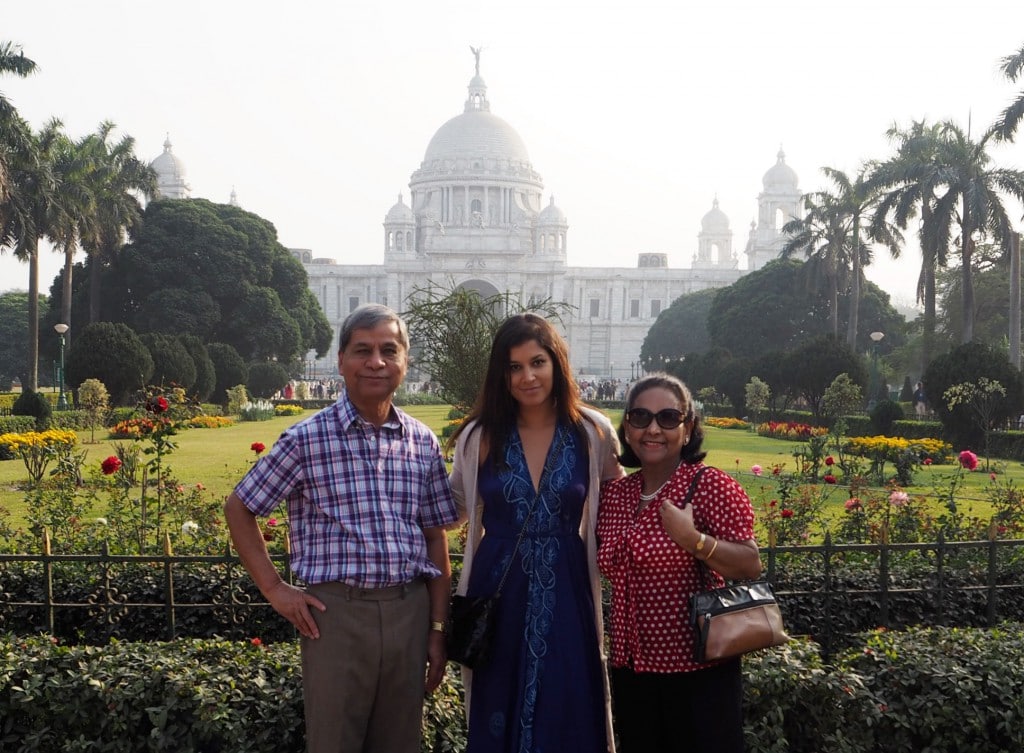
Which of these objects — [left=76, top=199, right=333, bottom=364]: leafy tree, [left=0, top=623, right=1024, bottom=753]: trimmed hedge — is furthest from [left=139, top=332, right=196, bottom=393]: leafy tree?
[left=0, top=623, right=1024, bottom=753]: trimmed hedge

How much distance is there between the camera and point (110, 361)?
2384cm

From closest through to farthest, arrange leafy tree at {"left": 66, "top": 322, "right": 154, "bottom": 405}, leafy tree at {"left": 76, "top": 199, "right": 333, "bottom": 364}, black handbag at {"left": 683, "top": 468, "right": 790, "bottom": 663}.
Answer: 1. black handbag at {"left": 683, "top": 468, "right": 790, "bottom": 663}
2. leafy tree at {"left": 66, "top": 322, "right": 154, "bottom": 405}
3. leafy tree at {"left": 76, "top": 199, "right": 333, "bottom": 364}

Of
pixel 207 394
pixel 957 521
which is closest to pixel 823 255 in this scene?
pixel 207 394

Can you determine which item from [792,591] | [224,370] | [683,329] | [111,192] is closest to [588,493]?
[792,591]

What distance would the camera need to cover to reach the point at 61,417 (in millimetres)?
20469

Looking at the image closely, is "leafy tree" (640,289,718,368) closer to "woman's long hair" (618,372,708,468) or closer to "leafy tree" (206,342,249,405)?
"leafy tree" (206,342,249,405)

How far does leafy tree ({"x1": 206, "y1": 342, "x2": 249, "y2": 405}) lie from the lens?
1208 inches

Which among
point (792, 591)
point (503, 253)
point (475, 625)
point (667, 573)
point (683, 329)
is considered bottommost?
point (792, 591)

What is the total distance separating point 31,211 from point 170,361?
463 cm

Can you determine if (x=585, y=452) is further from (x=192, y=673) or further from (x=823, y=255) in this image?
(x=823, y=255)

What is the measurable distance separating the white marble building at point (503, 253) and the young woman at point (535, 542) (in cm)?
6795

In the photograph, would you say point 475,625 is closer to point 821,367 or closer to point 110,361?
point 821,367

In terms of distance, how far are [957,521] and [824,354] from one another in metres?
17.6

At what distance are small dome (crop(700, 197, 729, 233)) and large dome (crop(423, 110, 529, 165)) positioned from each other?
15.6m
